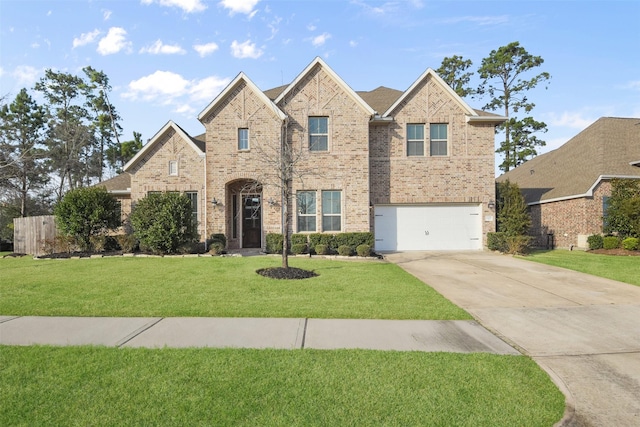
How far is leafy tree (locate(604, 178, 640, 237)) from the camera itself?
50.9ft

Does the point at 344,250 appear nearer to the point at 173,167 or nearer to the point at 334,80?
the point at 334,80

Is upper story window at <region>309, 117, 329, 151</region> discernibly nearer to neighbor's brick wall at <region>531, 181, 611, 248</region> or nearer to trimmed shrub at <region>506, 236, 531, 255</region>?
trimmed shrub at <region>506, 236, 531, 255</region>

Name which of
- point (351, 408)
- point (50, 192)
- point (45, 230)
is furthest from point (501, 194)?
point (50, 192)

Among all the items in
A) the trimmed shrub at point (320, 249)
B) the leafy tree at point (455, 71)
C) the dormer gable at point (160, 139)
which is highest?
the leafy tree at point (455, 71)

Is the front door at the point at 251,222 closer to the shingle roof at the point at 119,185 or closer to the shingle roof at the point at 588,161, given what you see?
the shingle roof at the point at 119,185

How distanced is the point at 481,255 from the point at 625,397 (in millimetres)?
12418

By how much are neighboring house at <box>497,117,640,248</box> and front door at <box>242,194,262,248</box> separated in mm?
15763

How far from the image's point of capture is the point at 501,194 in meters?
16.7

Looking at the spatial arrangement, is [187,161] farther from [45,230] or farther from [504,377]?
[504,377]

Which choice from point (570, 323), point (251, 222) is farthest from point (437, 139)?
point (570, 323)

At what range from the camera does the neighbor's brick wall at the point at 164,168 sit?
1630 centimetres

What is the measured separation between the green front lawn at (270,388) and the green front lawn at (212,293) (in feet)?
5.93

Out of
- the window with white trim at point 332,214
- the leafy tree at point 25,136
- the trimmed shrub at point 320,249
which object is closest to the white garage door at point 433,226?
the window with white trim at point 332,214

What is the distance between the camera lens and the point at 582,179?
1783 centimetres
